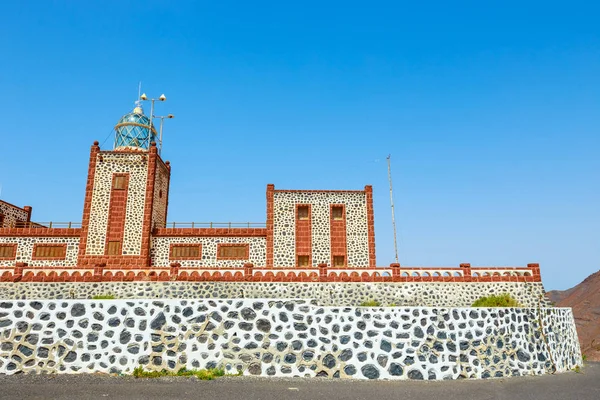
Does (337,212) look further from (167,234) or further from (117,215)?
(117,215)

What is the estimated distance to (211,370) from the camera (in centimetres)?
826

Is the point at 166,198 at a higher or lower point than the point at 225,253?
higher

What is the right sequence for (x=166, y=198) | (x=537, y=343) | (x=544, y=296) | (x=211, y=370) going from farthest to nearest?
(x=166, y=198), (x=544, y=296), (x=537, y=343), (x=211, y=370)

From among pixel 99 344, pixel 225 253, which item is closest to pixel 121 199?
pixel 225 253

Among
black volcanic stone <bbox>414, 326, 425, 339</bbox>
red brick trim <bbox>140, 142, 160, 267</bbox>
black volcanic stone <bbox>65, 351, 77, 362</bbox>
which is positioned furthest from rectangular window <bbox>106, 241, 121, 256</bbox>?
black volcanic stone <bbox>414, 326, 425, 339</bbox>

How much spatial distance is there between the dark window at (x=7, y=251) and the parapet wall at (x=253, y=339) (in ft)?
52.1

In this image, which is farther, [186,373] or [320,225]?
[320,225]

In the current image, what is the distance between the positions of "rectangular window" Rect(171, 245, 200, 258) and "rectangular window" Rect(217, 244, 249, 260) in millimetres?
1160

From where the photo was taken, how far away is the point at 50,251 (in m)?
21.6

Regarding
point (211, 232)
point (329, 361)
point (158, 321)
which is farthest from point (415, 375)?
point (211, 232)

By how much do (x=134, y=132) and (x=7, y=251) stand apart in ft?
30.8

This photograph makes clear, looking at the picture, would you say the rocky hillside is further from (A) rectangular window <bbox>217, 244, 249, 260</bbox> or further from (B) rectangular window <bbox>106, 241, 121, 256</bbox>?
(B) rectangular window <bbox>106, 241, 121, 256</bbox>

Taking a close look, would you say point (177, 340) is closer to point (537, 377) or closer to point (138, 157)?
point (537, 377)

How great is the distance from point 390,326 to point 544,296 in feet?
38.6
